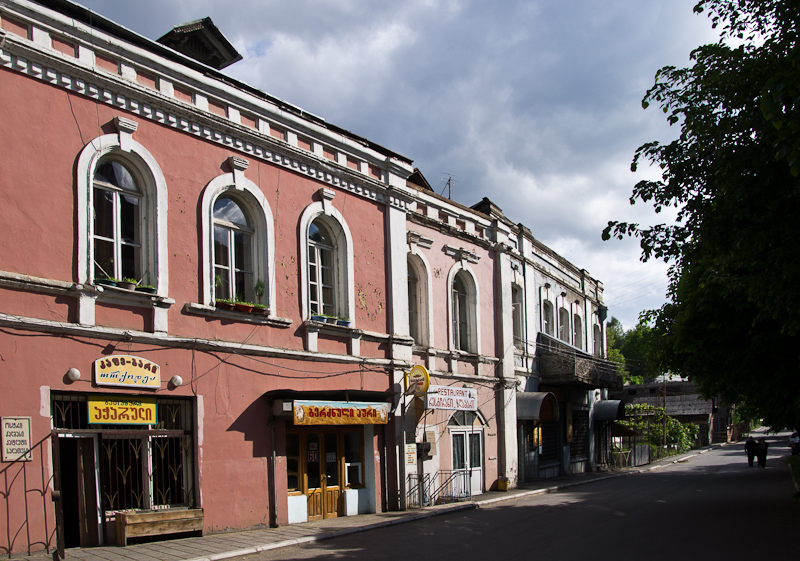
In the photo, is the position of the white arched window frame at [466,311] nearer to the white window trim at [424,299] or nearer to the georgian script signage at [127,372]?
the white window trim at [424,299]

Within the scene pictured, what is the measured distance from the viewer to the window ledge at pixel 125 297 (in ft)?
35.6

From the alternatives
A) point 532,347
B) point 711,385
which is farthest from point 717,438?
point 711,385

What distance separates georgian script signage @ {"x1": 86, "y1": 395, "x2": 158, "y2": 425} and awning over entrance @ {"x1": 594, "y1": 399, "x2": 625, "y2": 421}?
78.9 feet

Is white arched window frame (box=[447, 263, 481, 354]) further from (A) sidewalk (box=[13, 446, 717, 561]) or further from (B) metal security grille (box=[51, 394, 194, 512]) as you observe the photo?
(B) metal security grille (box=[51, 394, 194, 512])

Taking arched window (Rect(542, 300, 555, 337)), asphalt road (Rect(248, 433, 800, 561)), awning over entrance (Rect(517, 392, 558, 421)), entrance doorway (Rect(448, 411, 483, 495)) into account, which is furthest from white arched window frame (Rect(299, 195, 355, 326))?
arched window (Rect(542, 300, 555, 337))

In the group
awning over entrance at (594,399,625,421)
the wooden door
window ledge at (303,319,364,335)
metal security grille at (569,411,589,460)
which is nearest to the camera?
the wooden door

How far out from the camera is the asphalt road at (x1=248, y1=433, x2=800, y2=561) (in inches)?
425

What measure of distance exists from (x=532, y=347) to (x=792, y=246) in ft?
54.9

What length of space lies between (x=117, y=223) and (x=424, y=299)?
930 cm

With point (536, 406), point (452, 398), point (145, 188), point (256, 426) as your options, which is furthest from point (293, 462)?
point (536, 406)

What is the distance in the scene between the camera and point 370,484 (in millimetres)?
16016

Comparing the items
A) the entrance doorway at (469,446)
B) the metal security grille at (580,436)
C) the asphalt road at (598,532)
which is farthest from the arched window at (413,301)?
the metal security grille at (580,436)

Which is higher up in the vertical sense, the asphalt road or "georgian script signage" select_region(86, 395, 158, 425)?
"georgian script signage" select_region(86, 395, 158, 425)

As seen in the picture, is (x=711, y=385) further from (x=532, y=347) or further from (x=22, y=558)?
(x=22, y=558)
